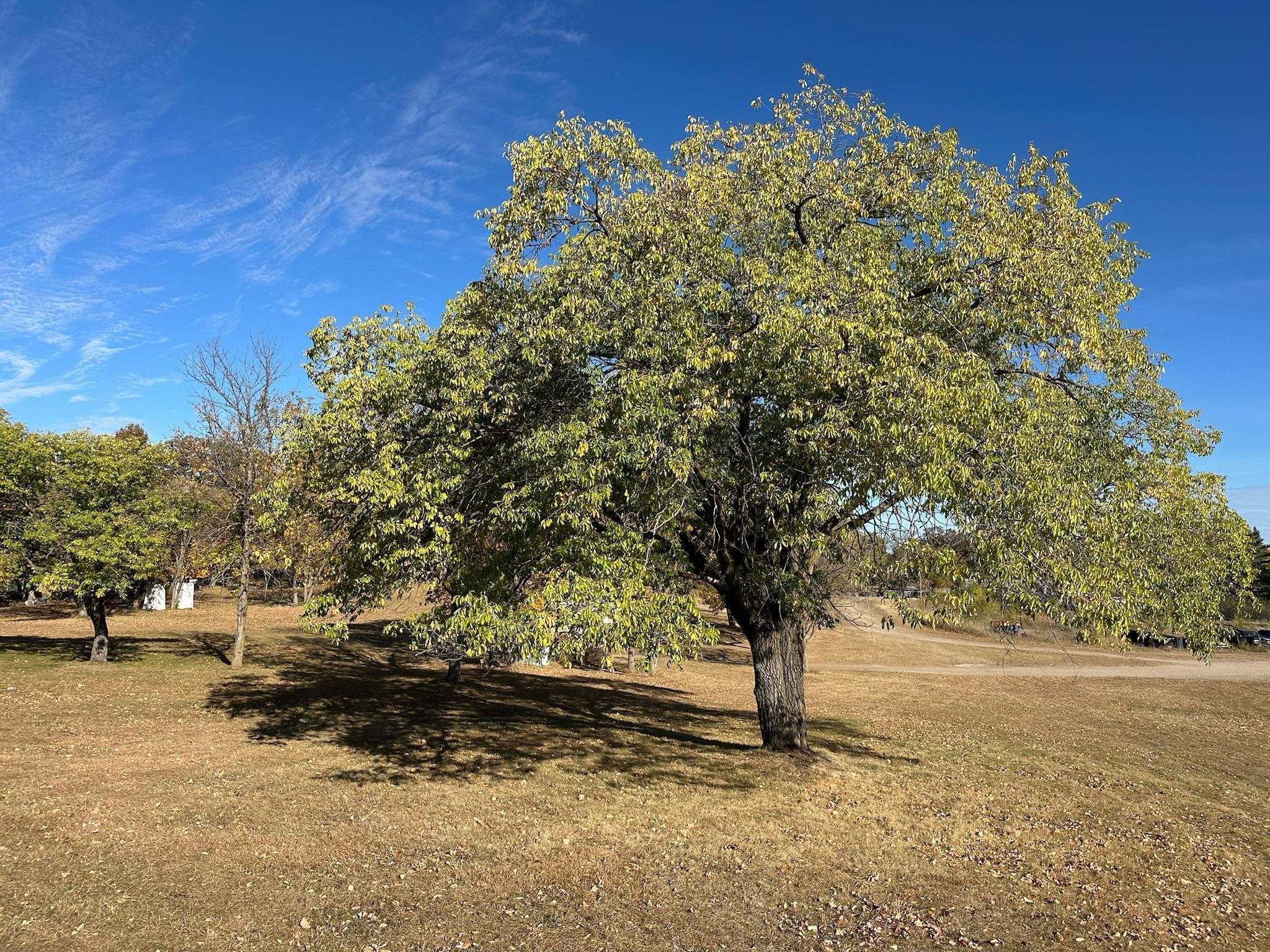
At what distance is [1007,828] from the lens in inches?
456

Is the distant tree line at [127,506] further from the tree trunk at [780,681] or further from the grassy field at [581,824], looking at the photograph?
the tree trunk at [780,681]

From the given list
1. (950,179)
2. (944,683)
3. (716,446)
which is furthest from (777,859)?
(944,683)

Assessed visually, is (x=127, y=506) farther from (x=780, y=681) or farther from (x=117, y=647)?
(x=780, y=681)

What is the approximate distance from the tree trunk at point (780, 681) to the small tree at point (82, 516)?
18.3 metres

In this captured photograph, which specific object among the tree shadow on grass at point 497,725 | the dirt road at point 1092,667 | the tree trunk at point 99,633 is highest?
the tree trunk at point 99,633

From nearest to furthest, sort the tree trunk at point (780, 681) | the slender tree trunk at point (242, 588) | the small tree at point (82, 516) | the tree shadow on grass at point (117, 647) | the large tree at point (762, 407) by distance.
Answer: the large tree at point (762, 407) < the tree trunk at point (780, 681) < the small tree at point (82, 516) < the slender tree trunk at point (242, 588) < the tree shadow on grass at point (117, 647)

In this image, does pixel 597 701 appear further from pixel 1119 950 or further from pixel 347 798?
pixel 1119 950

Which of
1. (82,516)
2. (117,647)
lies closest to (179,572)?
(117,647)

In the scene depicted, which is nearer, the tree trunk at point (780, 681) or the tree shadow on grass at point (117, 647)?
the tree trunk at point (780, 681)

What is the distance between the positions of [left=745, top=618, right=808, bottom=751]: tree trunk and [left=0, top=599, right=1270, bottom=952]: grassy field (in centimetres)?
67

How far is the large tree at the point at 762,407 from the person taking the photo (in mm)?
9656

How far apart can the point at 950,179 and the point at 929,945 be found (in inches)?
451

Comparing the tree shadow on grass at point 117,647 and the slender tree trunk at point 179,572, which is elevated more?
the slender tree trunk at point 179,572

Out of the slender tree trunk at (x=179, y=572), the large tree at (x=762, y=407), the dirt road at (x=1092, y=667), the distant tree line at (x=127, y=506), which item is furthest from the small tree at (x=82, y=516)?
the dirt road at (x=1092, y=667)
